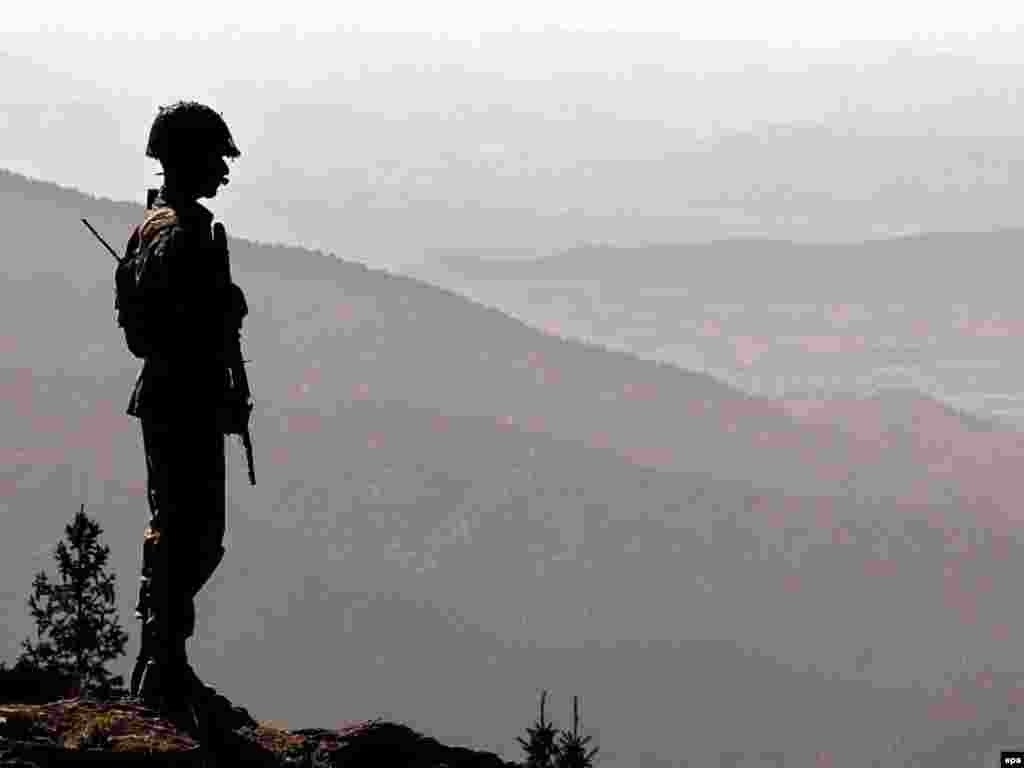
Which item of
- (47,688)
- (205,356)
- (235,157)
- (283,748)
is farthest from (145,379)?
(47,688)

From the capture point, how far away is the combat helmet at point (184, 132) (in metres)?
14.3

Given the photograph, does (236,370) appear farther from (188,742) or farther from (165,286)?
(188,742)

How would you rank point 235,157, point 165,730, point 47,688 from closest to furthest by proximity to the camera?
point 165,730 < point 235,157 < point 47,688

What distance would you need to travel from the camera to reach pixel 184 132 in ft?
46.8

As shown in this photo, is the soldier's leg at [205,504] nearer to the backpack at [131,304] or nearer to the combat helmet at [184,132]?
the backpack at [131,304]

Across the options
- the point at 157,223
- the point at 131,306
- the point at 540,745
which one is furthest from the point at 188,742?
the point at 540,745

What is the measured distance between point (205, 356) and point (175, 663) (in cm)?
281

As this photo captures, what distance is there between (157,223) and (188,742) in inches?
181

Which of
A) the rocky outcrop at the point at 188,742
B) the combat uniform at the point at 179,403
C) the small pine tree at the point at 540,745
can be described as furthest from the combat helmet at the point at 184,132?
the small pine tree at the point at 540,745

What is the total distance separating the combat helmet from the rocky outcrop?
503 centimetres

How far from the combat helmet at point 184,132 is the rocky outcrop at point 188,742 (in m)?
5.03

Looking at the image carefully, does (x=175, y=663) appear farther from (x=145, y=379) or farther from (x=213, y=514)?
(x=145, y=379)

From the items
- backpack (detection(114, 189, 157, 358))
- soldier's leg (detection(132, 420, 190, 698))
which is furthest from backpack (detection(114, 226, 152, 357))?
soldier's leg (detection(132, 420, 190, 698))

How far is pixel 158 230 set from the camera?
46.3 ft
